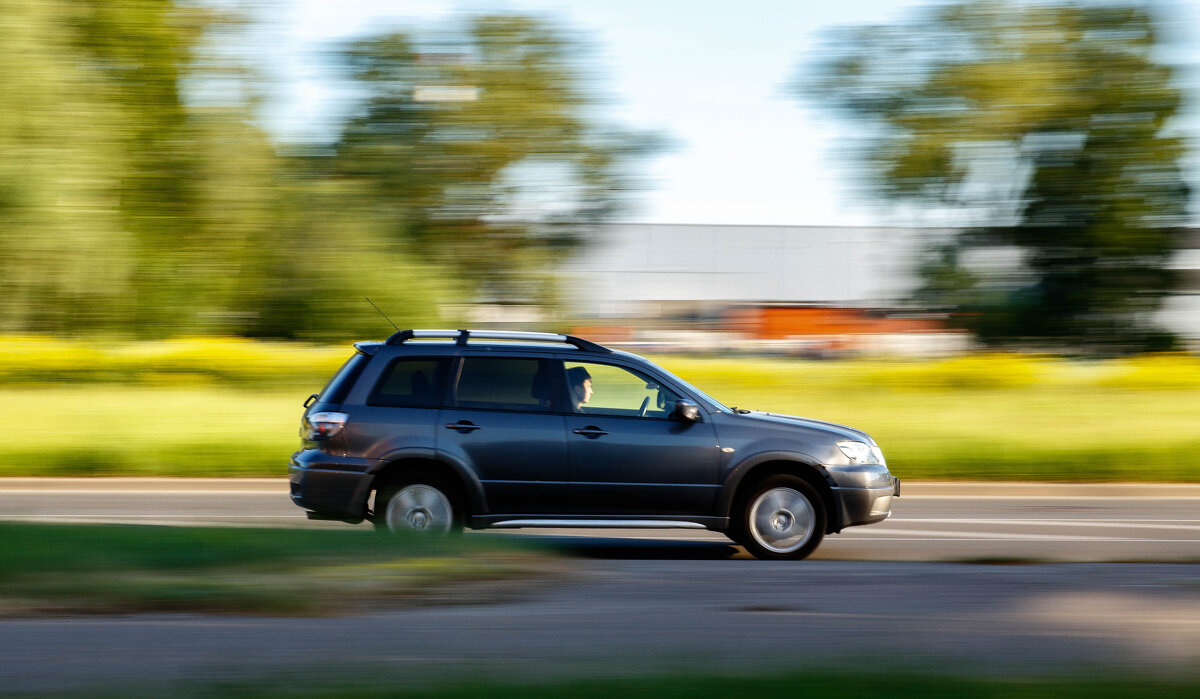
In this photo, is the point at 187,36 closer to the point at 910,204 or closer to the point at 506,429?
the point at 506,429

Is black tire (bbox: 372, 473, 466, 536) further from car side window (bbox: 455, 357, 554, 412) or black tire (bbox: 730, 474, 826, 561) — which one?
black tire (bbox: 730, 474, 826, 561)

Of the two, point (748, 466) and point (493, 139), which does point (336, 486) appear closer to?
point (748, 466)

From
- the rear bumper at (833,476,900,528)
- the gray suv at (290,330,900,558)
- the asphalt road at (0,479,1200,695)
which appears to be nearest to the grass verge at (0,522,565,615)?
the asphalt road at (0,479,1200,695)

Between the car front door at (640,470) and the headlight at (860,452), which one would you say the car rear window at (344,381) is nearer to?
the car front door at (640,470)

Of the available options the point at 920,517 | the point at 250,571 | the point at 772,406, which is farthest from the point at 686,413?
the point at 772,406

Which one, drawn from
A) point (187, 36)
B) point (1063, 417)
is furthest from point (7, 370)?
point (1063, 417)

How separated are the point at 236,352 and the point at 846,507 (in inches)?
680

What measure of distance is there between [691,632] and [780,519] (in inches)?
124

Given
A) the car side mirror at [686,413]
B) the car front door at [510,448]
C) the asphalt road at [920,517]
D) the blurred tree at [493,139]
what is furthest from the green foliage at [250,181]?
the car side mirror at [686,413]

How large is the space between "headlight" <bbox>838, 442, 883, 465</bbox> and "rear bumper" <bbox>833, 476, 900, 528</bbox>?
0.21 metres

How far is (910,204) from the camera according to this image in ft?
91.8

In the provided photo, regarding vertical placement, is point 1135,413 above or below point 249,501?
above

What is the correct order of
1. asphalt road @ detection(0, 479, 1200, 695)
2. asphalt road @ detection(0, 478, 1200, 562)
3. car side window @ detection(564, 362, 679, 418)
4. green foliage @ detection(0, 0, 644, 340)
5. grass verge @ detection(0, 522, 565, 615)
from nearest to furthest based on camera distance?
1. asphalt road @ detection(0, 479, 1200, 695)
2. grass verge @ detection(0, 522, 565, 615)
3. car side window @ detection(564, 362, 679, 418)
4. asphalt road @ detection(0, 478, 1200, 562)
5. green foliage @ detection(0, 0, 644, 340)

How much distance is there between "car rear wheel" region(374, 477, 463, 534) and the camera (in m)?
8.23
